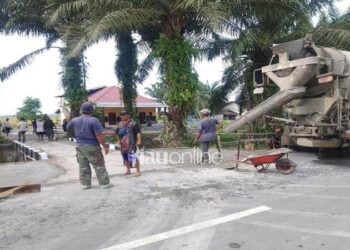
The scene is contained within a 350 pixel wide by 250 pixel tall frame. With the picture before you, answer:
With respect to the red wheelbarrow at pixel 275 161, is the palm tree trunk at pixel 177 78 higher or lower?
higher

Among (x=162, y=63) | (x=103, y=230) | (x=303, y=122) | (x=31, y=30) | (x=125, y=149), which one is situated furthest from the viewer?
(x=31, y=30)

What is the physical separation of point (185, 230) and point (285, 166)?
4479mm

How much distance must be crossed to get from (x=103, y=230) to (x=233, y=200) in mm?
A: 2241

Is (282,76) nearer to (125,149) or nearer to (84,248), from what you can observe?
(125,149)

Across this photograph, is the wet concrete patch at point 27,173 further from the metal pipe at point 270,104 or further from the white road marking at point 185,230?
the metal pipe at point 270,104

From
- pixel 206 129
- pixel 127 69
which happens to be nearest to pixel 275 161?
pixel 206 129

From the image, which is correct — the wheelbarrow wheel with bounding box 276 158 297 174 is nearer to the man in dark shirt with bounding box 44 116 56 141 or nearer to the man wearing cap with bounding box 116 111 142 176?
the man wearing cap with bounding box 116 111 142 176

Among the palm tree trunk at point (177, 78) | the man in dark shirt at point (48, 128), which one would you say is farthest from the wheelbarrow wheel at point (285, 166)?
the man in dark shirt at point (48, 128)

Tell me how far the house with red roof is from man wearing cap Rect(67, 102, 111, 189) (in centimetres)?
2663

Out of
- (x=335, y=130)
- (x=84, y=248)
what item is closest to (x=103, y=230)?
(x=84, y=248)

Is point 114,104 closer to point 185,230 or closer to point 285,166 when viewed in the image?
point 285,166

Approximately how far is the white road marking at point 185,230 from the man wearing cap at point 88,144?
2771 millimetres

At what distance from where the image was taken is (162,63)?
1502 cm

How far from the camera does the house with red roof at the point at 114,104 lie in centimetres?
3509
